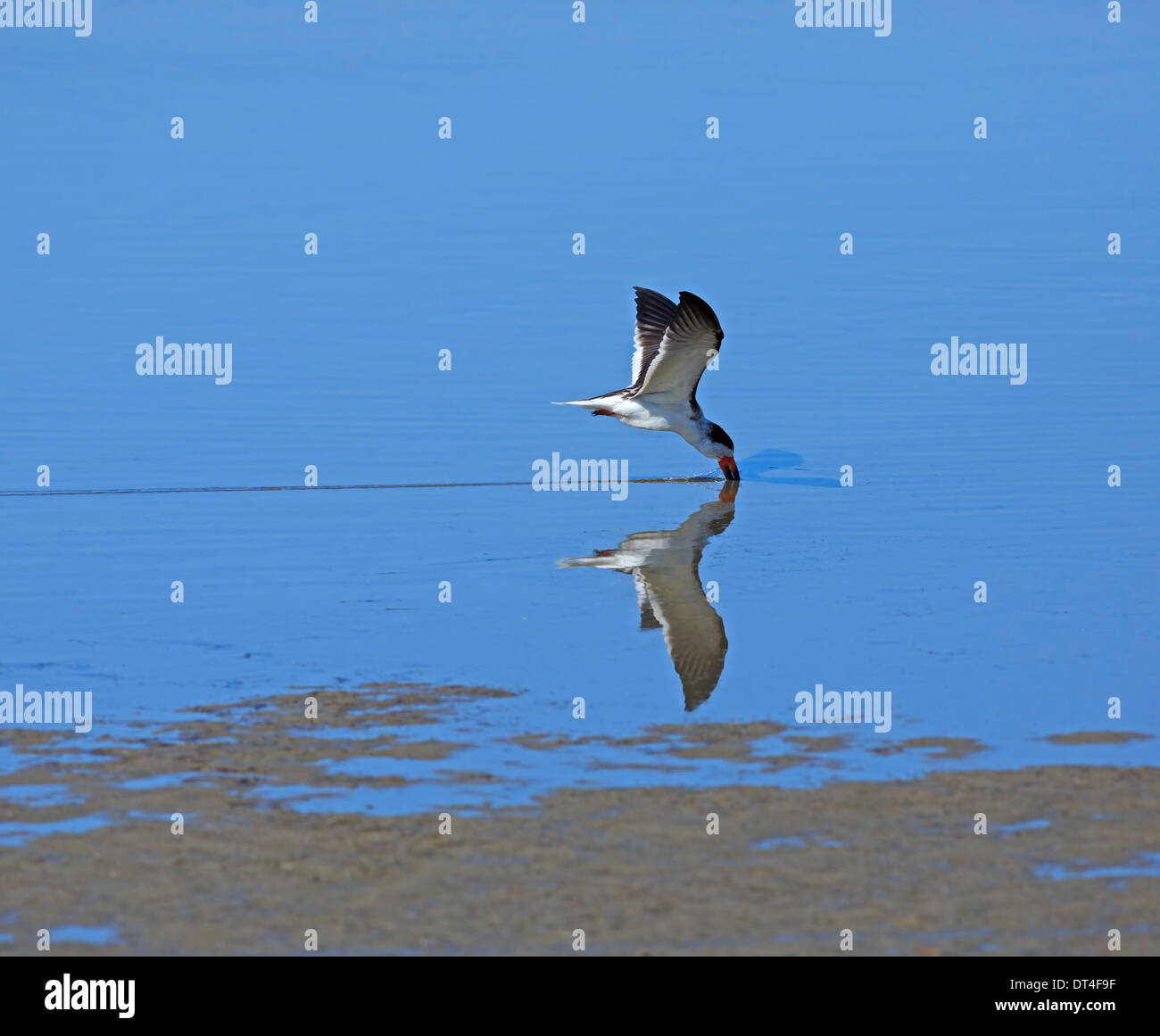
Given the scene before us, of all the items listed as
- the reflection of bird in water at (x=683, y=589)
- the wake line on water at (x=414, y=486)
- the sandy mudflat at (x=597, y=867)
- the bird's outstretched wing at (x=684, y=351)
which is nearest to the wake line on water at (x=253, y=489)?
the wake line on water at (x=414, y=486)

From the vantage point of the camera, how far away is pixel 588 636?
10891mm

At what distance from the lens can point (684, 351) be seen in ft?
52.9

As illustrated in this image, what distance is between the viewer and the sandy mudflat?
654 centimetres

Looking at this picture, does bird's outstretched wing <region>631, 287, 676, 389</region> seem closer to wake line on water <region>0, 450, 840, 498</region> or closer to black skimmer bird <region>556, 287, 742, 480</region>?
black skimmer bird <region>556, 287, 742, 480</region>

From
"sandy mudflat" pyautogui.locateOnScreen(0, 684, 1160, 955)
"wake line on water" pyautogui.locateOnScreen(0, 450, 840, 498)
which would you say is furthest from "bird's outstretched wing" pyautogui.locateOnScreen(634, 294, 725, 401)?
"sandy mudflat" pyautogui.locateOnScreen(0, 684, 1160, 955)

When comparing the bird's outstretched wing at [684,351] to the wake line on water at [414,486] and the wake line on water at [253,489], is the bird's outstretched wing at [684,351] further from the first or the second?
the wake line on water at [253,489]

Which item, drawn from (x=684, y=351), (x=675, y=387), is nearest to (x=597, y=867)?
(x=684, y=351)

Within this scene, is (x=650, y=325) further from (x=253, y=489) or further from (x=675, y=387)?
(x=253, y=489)

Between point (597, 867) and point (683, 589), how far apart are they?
515 centimetres

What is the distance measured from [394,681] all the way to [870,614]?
10.5 ft

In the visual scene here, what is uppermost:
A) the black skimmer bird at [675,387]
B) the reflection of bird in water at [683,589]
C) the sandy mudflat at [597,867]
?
the black skimmer bird at [675,387]

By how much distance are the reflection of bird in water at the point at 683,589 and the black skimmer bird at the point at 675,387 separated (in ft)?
2.63

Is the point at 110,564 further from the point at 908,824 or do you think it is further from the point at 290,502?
the point at 908,824

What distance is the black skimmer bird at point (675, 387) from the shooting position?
15.8 meters
